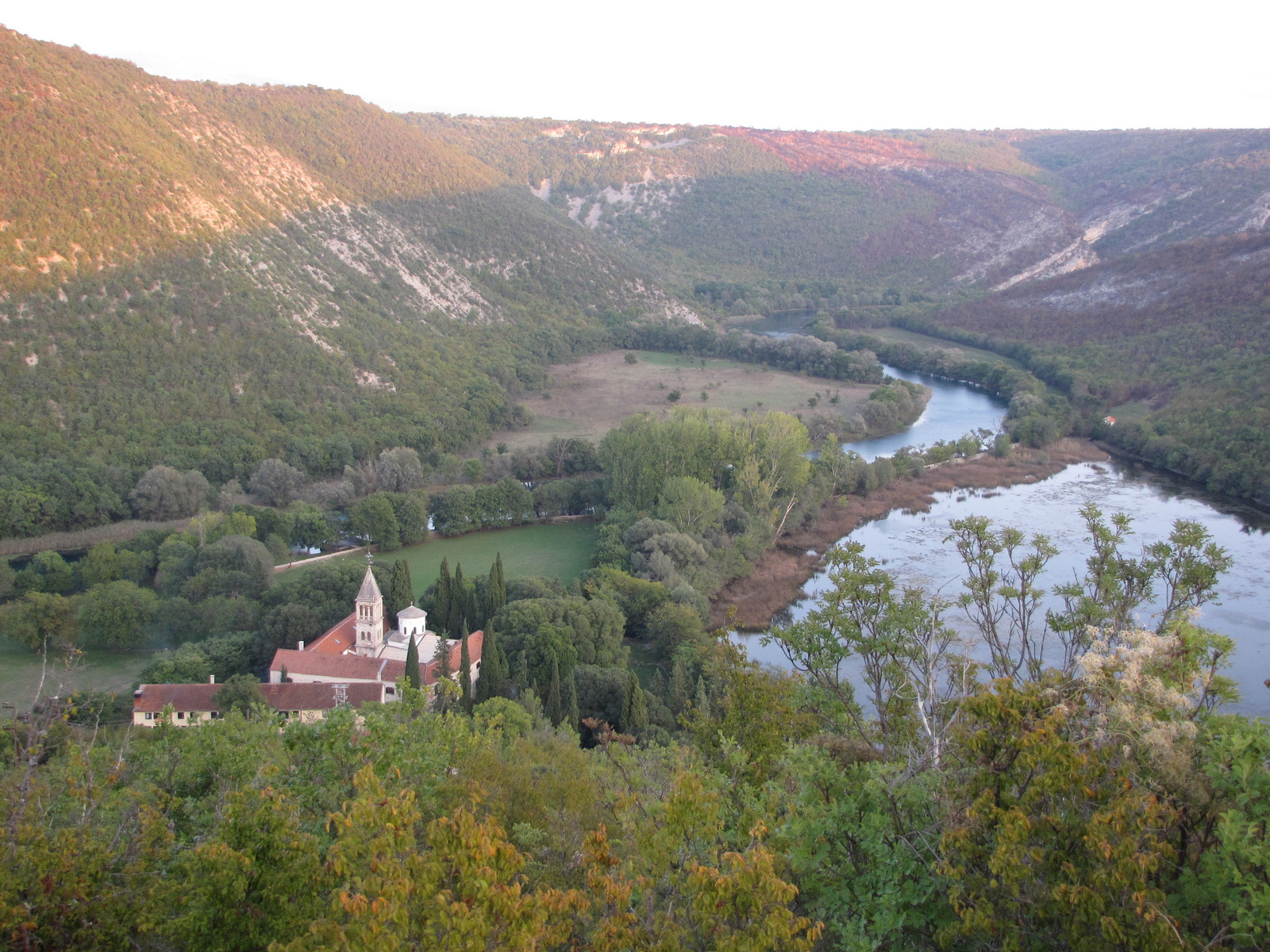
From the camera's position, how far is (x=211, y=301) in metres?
58.6

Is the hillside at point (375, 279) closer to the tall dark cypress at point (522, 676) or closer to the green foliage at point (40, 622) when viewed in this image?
the green foliage at point (40, 622)

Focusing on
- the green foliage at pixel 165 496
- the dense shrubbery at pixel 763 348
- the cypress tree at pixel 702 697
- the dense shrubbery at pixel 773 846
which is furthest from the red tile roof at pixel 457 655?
the dense shrubbery at pixel 763 348

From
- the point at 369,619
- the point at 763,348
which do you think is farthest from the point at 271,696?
the point at 763,348

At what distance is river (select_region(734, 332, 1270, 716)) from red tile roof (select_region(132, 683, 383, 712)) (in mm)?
13794

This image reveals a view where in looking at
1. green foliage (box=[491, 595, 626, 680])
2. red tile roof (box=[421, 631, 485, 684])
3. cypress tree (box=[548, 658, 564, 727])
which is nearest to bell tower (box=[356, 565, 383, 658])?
red tile roof (box=[421, 631, 485, 684])

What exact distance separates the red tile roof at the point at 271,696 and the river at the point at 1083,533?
13.8 meters

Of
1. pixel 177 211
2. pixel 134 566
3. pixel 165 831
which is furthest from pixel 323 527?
pixel 165 831

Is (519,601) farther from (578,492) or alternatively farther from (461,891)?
(461,891)

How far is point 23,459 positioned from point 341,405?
1898 cm

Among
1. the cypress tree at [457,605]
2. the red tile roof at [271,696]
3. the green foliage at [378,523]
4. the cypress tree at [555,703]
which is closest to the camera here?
the red tile roof at [271,696]

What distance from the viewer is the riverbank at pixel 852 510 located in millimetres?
40562

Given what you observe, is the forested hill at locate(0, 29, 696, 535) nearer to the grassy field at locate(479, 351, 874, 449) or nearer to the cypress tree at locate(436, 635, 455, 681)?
the grassy field at locate(479, 351, 874, 449)

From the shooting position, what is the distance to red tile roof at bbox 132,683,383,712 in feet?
84.4

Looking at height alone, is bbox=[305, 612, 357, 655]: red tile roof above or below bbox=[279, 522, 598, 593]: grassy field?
above
